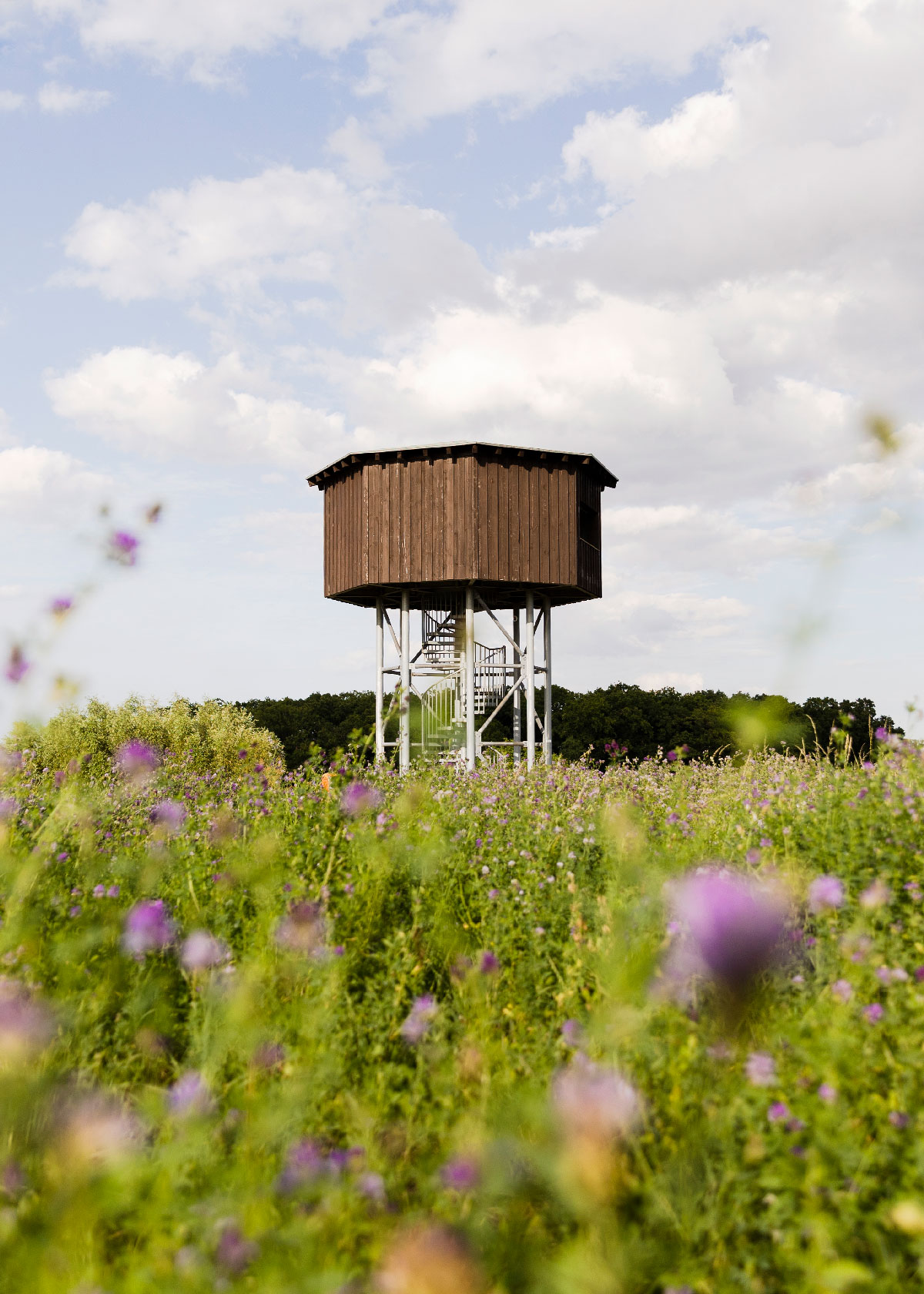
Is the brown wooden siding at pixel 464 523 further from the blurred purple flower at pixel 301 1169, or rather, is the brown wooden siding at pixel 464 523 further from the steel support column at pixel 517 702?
the blurred purple flower at pixel 301 1169

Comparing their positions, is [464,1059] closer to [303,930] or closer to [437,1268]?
[303,930]

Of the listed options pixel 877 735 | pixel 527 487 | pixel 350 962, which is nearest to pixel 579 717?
pixel 527 487

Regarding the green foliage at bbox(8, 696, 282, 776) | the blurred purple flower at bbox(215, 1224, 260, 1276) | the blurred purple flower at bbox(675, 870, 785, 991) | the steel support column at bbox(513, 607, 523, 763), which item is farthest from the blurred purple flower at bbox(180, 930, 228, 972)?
the green foliage at bbox(8, 696, 282, 776)

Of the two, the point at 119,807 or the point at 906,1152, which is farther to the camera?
the point at 119,807

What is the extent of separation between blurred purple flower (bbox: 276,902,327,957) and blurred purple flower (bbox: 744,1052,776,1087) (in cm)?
199

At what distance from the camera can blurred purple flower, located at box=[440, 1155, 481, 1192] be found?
230 centimetres

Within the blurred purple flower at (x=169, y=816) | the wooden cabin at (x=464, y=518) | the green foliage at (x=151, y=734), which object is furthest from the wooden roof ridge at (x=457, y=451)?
the blurred purple flower at (x=169, y=816)

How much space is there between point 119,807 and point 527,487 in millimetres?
12162

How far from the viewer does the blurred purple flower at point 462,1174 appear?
2305 millimetres

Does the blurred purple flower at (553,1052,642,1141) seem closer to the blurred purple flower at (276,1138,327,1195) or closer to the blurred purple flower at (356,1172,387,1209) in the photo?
the blurred purple flower at (356,1172,387,1209)

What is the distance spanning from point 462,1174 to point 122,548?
9.85 ft

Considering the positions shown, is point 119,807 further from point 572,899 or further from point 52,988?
point 572,899

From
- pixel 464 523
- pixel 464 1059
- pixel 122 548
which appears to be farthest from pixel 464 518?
pixel 464 1059

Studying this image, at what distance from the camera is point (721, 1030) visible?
136 inches
